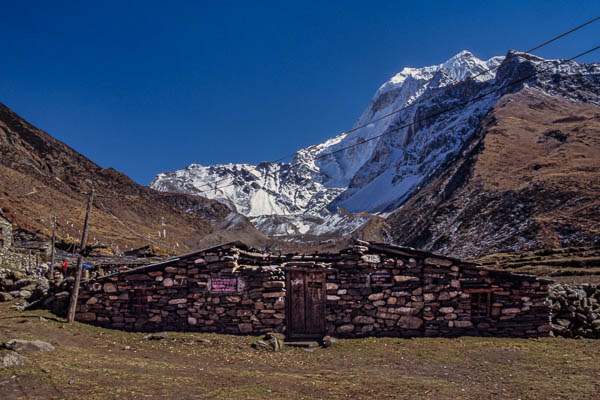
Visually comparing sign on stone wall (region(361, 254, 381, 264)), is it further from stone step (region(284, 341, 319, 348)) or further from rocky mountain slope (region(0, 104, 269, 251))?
rocky mountain slope (region(0, 104, 269, 251))

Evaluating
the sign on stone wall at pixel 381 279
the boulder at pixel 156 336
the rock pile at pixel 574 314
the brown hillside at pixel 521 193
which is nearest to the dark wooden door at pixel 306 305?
the sign on stone wall at pixel 381 279

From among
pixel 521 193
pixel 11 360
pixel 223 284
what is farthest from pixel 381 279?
pixel 521 193

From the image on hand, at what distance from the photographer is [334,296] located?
13.3 m

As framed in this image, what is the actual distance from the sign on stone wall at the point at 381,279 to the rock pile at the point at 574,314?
4.93m

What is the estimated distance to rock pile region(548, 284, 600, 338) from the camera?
12.9 metres

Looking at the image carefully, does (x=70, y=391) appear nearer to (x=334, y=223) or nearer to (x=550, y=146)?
(x=550, y=146)

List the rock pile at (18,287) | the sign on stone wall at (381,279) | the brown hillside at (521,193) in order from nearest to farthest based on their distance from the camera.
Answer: the sign on stone wall at (381,279) → the rock pile at (18,287) → the brown hillside at (521,193)

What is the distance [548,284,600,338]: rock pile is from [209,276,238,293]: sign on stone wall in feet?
32.1

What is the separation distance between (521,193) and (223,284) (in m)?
61.6

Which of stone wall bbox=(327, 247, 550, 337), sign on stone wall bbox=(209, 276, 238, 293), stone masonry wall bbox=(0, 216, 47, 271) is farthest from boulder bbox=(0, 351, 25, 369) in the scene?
stone masonry wall bbox=(0, 216, 47, 271)

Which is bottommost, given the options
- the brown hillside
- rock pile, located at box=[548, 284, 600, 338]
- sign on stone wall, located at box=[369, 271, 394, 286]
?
rock pile, located at box=[548, 284, 600, 338]

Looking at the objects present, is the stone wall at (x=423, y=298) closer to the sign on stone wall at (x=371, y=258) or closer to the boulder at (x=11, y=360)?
the sign on stone wall at (x=371, y=258)

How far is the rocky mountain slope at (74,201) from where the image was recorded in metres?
62.8

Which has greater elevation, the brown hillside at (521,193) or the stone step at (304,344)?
the brown hillside at (521,193)
